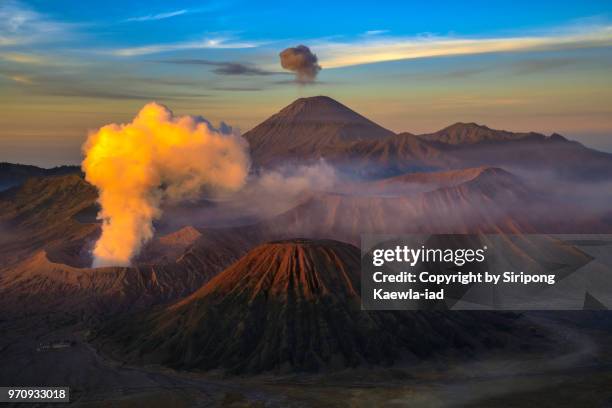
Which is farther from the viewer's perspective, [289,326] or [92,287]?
[92,287]

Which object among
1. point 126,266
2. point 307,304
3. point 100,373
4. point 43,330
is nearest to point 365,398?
point 307,304

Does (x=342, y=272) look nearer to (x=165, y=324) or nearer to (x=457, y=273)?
(x=165, y=324)

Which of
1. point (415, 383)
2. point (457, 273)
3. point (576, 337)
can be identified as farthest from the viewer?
point (457, 273)

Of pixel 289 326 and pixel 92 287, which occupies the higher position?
pixel 289 326

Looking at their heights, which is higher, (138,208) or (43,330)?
(138,208)

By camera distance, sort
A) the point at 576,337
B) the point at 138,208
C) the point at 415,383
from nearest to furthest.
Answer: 1. the point at 415,383
2. the point at 576,337
3. the point at 138,208

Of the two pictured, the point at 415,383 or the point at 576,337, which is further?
the point at 576,337

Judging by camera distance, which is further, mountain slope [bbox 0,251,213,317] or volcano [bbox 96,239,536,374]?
mountain slope [bbox 0,251,213,317]

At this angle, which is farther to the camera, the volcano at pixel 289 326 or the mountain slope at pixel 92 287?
Answer: the mountain slope at pixel 92 287
